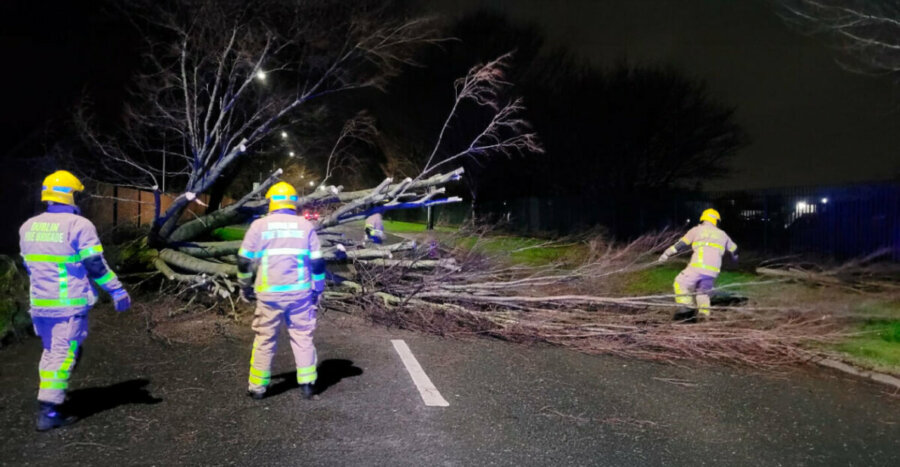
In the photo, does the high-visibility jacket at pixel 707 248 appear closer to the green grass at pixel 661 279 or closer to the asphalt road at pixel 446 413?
the green grass at pixel 661 279

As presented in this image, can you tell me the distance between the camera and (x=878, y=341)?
23.4ft

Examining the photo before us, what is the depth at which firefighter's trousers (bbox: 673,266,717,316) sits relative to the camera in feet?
24.9

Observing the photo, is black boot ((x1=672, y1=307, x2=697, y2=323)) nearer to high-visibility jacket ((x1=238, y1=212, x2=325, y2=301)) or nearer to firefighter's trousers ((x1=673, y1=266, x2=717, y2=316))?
firefighter's trousers ((x1=673, y1=266, x2=717, y2=316))

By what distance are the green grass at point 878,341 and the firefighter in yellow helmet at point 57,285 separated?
7388mm

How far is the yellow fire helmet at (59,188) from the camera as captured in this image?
14.4 feet

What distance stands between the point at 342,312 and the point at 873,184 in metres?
11.2

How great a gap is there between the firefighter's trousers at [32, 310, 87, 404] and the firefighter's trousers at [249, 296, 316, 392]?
1.28 m

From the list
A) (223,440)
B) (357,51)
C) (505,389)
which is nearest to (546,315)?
(505,389)

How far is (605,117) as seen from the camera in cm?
2856

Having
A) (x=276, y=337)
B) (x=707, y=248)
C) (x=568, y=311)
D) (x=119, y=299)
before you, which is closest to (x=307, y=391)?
(x=276, y=337)

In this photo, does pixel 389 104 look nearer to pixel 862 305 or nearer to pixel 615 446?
pixel 862 305

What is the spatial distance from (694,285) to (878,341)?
2178 millimetres

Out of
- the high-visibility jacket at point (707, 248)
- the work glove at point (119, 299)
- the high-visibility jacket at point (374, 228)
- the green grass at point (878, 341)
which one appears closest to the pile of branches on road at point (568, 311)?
the green grass at point (878, 341)

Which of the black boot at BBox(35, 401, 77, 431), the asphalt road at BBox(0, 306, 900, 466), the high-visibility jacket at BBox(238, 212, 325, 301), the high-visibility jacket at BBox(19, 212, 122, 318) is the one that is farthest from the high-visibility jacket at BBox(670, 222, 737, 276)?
the black boot at BBox(35, 401, 77, 431)
